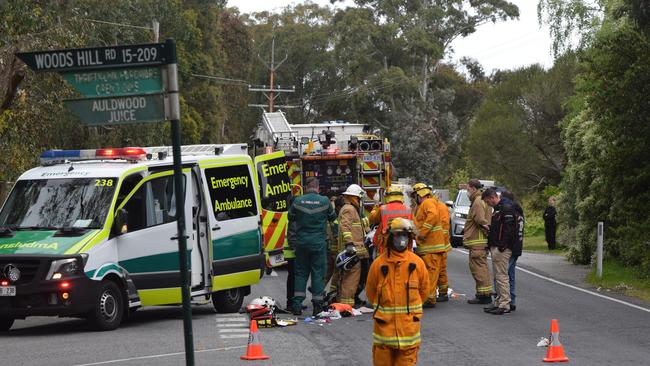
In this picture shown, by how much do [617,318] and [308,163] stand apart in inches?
503

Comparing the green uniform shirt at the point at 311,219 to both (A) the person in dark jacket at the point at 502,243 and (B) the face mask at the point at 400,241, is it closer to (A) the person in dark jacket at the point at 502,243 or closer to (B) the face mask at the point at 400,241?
(A) the person in dark jacket at the point at 502,243

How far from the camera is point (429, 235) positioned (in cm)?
1708

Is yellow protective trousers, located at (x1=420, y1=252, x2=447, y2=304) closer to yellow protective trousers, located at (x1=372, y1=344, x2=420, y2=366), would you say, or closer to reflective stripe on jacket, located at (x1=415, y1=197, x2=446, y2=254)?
reflective stripe on jacket, located at (x1=415, y1=197, x2=446, y2=254)

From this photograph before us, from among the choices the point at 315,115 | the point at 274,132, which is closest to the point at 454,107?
the point at 315,115

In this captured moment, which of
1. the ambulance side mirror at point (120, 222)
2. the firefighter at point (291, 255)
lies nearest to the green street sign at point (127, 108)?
the ambulance side mirror at point (120, 222)

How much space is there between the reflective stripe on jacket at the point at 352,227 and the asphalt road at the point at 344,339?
1095 mm

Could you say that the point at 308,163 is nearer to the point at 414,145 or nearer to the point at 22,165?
the point at 22,165

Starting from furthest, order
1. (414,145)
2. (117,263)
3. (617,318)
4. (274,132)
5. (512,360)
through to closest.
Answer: (414,145)
(274,132)
(617,318)
(117,263)
(512,360)

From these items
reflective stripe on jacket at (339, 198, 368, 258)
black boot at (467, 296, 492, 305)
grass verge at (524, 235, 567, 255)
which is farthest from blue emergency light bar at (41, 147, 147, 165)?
grass verge at (524, 235, 567, 255)

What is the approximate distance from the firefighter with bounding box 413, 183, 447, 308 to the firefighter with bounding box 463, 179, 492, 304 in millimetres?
583

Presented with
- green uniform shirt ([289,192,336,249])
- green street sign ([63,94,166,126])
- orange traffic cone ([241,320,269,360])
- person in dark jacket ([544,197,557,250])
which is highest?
green street sign ([63,94,166,126])

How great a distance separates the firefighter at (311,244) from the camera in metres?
16.1

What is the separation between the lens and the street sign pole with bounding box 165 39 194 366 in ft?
26.4

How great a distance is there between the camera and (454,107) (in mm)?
77125
